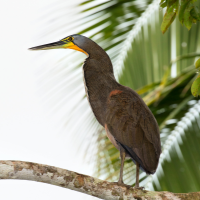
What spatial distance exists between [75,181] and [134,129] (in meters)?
0.57

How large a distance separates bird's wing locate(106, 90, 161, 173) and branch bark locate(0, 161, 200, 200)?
253mm

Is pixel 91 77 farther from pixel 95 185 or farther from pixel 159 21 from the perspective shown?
pixel 159 21

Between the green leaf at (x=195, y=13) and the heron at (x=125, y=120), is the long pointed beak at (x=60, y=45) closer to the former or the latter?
the heron at (x=125, y=120)

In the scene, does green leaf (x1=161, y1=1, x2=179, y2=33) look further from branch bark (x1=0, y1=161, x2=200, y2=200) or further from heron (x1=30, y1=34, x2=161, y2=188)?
branch bark (x1=0, y1=161, x2=200, y2=200)

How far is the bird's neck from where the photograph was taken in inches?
87.3

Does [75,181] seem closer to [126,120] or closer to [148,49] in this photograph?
[126,120]

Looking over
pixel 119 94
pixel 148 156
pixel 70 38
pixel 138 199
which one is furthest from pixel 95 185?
pixel 70 38

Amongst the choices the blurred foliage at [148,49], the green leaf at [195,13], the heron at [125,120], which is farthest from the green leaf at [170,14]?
the blurred foliage at [148,49]

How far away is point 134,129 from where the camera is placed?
2.13 m

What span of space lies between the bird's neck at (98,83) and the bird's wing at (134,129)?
62 millimetres

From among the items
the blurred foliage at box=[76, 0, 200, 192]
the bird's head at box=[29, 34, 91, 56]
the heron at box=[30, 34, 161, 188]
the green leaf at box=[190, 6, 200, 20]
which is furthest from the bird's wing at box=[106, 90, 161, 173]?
the blurred foliage at box=[76, 0, 200, 192]

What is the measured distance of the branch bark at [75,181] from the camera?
1667 millimetres

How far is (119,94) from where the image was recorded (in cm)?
220

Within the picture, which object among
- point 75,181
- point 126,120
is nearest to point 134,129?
point 126,120
